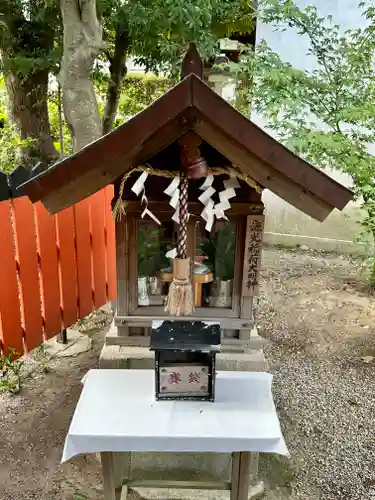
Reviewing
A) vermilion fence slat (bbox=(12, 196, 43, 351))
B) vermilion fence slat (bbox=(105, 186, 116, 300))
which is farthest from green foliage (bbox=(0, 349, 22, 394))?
vermilion fence slat (bbox=(105, 186, 116, 300))

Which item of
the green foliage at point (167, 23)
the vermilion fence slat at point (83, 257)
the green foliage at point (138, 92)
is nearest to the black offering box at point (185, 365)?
the vermilion fence slat at point (83, 257)

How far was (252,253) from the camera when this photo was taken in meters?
2.53

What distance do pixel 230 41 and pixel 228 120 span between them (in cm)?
553

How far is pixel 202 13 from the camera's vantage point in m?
4.79

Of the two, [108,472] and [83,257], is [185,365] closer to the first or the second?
[108,472]

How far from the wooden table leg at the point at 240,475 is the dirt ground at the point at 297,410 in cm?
62

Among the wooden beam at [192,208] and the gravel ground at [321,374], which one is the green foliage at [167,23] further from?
the gravel ground at [321,374]

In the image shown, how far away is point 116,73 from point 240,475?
17.4ft

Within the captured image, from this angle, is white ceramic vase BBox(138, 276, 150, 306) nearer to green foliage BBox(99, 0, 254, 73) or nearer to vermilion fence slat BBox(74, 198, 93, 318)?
vermilion fence slat BBox(74, 198, 93, 318)

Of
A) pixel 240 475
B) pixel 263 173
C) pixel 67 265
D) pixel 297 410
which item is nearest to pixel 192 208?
pixel 263 173

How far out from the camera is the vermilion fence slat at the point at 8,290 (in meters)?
3.40

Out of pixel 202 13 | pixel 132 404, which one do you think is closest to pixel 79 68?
pixel 202 13

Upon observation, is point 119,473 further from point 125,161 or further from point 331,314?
point 331,314

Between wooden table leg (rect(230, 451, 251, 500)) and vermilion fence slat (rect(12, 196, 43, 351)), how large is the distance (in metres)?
2.11
